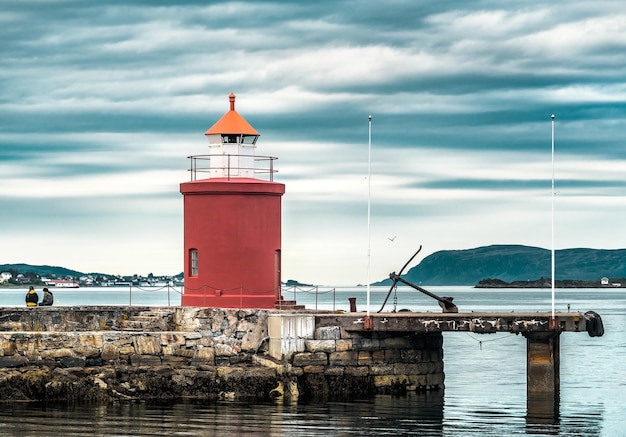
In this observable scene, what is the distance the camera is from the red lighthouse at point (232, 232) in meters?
33.1

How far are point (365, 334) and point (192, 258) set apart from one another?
578cm

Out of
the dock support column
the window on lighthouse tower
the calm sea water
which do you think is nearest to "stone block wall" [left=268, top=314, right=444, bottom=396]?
the calm sea water

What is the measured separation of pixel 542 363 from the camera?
3047 centimetres

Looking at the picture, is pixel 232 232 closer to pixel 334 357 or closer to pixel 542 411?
pixel 334 357

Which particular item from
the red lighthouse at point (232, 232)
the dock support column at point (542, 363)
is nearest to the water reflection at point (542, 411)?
the dock support column at point (542, 363)

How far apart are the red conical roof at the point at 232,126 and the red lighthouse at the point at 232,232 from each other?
0.03 m

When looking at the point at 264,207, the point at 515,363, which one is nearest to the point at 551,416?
the point at 264,207

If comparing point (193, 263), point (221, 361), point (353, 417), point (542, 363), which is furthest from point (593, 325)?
point (193, 263)

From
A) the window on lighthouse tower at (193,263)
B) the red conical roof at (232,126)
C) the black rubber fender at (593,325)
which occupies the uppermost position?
the red conical roof at (232,126)

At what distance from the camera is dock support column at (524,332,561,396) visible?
3016 cm

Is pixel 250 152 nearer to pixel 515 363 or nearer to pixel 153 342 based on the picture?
pixel 153 342

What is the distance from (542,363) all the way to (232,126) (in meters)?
10.3

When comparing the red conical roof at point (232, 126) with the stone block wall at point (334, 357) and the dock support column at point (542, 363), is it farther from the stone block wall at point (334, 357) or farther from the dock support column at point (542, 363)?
the dock support column at point (542, 363)

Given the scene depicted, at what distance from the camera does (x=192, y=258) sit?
33.9 meters
